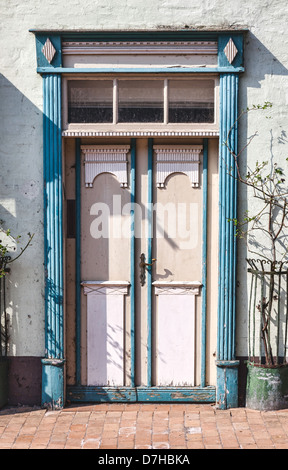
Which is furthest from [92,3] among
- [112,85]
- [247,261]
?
[247,261]

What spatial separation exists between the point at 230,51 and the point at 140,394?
3354 millimetres

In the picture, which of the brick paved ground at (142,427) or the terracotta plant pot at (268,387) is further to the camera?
the terracotta plant pot at (268,387)

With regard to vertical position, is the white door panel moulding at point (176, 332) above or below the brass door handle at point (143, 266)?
below

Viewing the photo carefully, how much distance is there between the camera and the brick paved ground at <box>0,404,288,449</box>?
214 inches

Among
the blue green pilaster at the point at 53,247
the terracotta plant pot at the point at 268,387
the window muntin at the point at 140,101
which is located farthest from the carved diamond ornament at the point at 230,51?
the terracotta plant pot at the point at 268,387

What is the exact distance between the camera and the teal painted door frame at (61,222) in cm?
609

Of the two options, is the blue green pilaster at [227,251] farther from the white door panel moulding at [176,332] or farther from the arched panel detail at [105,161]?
the arched panel detail at [105,161]

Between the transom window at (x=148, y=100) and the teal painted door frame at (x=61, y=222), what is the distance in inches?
6.0

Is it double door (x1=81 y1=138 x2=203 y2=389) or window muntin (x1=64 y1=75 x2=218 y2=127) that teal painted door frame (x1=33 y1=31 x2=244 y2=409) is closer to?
window muntin (x1=64 y1=75 x2=218 y2=127)

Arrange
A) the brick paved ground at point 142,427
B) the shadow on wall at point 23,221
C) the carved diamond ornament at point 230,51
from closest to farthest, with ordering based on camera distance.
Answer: the brick paved ground at point 142,427
the carved diamond ornament at point 230,51
the shadow on wall at point 23,221

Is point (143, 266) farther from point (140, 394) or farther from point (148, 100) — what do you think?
point (148, 100)

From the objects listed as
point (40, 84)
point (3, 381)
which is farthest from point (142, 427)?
point (40, 84)

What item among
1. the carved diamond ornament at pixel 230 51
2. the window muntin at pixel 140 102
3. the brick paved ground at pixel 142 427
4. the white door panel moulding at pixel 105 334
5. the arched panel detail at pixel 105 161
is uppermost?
the carved diamond ornament at pixel 230 51

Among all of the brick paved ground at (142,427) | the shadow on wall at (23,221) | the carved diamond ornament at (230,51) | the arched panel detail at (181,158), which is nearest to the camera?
the brick paved ground at (142,427)
